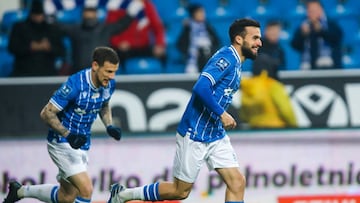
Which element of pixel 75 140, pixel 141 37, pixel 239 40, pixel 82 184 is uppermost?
pixel 141 37

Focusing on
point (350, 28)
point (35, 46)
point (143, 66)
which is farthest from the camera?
point (350, 28)

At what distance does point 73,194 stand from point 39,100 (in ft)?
7.38

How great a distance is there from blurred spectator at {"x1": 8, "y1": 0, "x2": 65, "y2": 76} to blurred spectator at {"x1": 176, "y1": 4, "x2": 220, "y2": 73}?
1.57m

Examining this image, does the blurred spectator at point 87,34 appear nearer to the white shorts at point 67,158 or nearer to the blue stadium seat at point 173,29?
the blue stadium seat at point 173,29

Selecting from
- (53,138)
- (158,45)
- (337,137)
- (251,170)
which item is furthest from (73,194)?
(158,45)

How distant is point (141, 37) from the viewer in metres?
12.5

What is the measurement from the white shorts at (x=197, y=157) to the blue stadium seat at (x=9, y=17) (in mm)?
5602

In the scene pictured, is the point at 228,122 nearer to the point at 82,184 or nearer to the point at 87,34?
the point at 82,184

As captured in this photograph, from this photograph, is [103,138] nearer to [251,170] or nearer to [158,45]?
[251,170]

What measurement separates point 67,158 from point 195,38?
4.30 m

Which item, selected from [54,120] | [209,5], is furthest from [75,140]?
[209,5]

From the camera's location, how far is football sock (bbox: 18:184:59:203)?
8.72 metres

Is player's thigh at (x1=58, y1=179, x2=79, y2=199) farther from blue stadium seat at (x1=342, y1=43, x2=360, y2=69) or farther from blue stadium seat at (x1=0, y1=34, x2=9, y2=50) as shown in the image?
blue stadium seat at (x1=342, y1=43, x2=360, y2=69)

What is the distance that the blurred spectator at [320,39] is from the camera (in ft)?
40.5
